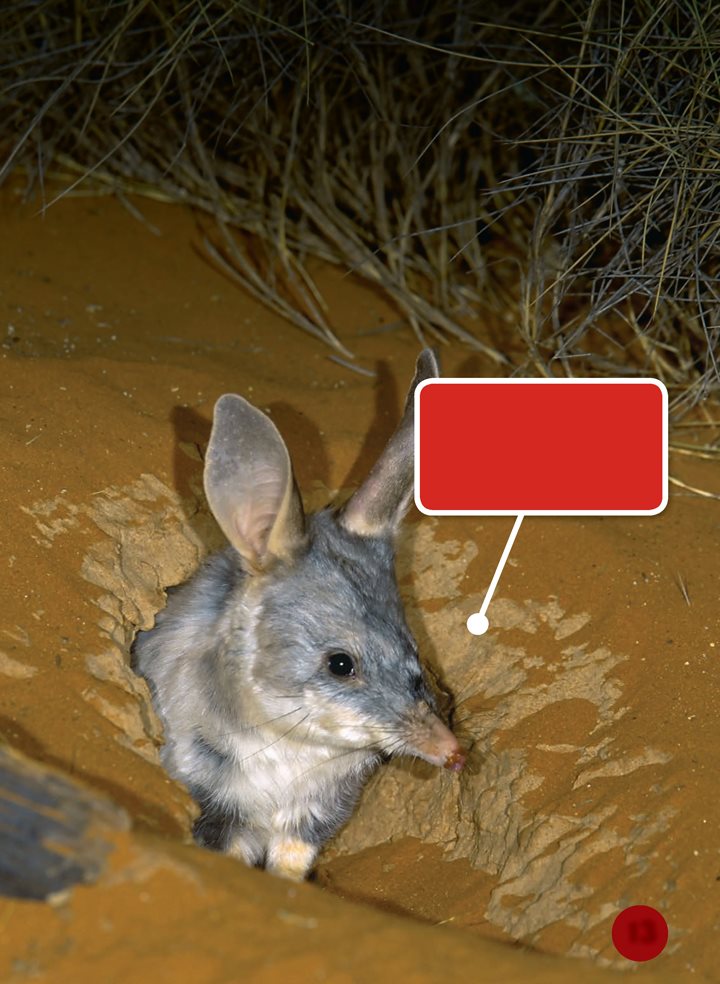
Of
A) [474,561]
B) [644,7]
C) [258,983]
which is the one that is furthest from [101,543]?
[644,7]

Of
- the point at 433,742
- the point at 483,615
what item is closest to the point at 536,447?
the point at 483,615

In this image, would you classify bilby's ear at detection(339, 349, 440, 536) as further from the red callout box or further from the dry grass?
the dry grass

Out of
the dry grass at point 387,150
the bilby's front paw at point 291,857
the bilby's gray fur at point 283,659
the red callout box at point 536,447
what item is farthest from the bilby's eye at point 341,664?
the dry grass at point 387,150

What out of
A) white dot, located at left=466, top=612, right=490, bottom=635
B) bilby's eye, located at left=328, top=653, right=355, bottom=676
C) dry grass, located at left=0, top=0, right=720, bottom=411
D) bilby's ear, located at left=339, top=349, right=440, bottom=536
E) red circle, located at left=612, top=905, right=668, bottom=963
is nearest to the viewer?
red circle, located at left=612, top=905, right=668, bottom=963

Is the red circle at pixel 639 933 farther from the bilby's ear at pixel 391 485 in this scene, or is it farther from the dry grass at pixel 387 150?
the dry grass at pixel 387 150

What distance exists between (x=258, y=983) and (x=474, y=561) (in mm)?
2562

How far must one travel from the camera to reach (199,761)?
417cm

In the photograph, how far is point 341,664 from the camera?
3939mm

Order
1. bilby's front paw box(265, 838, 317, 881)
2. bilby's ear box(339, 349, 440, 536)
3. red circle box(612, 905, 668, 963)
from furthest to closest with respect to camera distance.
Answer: bilby's front paw box(265, 838, 317, 881)
bilby's ear box(339, 349, 440, 536)
red circle box(612, 905, 668, 963)

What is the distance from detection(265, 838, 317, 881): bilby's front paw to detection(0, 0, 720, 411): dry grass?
221 cm

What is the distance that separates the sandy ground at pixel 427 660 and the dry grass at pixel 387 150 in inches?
21.8

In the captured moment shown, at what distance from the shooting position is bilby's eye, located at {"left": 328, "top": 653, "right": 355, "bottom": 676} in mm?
3941

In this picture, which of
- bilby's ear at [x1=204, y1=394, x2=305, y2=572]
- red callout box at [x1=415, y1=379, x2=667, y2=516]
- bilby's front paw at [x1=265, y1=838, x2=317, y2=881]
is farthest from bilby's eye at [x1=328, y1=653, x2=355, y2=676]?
bilby's front paw at [x1=265, y1=838, x2=317, y2=881]

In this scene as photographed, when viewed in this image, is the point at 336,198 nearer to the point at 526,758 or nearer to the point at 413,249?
the point at 413,249
